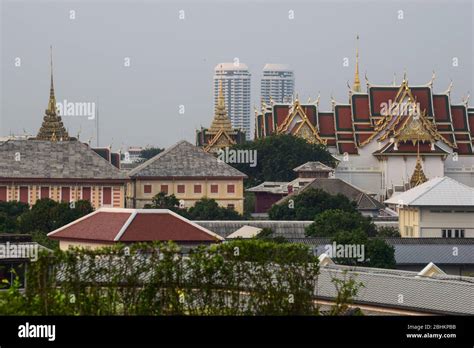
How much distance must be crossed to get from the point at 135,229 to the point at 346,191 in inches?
1343

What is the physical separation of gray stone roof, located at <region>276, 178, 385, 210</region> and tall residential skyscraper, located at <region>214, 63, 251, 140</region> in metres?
38.2

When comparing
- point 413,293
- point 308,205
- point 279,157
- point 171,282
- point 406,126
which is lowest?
point 413,293

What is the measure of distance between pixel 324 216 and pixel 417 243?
281 inches

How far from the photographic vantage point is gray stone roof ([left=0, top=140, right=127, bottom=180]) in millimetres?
69000

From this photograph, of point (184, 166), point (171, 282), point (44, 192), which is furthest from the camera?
point (184, 166)

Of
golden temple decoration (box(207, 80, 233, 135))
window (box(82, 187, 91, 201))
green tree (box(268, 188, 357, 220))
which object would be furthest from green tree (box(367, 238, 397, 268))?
golden temple decoration (box(207, 80, 233, 135))

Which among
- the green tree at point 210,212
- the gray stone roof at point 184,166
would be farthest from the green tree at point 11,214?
the gray stone roof at point 184,166

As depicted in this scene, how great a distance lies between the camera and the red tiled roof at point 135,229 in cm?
3859

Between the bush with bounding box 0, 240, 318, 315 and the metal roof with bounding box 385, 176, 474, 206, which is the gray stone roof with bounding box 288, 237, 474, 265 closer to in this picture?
the metal roof with bounding box 385, 176, 474, 206

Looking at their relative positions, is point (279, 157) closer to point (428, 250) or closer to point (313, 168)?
point (313, 168)

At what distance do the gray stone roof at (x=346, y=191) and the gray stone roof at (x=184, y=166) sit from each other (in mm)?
2956

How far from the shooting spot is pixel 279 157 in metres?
85.0

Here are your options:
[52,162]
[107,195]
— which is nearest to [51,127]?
[52,162]
